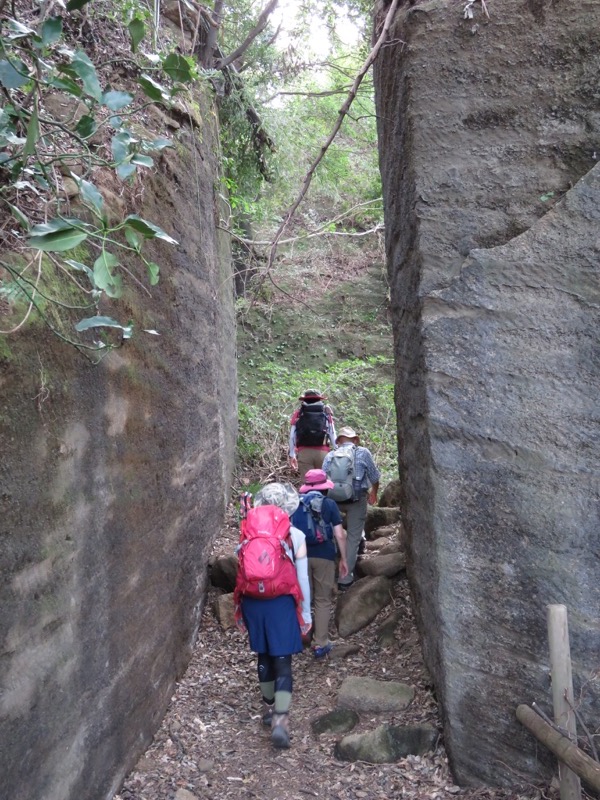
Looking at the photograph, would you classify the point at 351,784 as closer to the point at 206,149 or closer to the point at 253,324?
the point at 206,149

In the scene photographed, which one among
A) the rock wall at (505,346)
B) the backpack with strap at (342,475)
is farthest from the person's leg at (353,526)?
the rock wall at (505,346)

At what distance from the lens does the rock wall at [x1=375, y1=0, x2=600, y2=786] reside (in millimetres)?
3410

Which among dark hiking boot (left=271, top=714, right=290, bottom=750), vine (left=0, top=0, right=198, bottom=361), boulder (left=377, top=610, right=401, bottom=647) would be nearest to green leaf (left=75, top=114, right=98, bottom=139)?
vine (left=0, top=0, right=198, bottom=361)

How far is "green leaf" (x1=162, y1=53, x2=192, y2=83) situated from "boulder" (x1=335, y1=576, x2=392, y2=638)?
4.44 meters

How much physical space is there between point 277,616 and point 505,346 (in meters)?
2.30

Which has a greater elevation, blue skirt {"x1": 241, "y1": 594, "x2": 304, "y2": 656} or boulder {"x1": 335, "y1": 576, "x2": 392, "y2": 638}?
blue skirt {"x1": 241, "y1": 594, "x2": 304, "y2": 656}

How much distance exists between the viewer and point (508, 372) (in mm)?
3533

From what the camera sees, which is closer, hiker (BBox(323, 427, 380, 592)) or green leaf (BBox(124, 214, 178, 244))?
green leaf (BBox(124, 214, 178, 244))

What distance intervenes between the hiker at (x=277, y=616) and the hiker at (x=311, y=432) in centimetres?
382

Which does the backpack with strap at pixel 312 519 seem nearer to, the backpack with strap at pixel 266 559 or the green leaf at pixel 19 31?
the backpack with strap at pixel 266 559

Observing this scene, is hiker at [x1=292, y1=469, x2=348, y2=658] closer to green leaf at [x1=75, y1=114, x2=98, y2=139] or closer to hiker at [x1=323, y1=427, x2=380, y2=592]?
hiker at [x1=323, y1=427, x2=380, y2=592]

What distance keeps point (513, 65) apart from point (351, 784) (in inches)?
168

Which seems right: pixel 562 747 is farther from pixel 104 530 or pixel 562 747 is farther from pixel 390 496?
pixel 390 496

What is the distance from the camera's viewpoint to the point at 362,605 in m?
5.71
